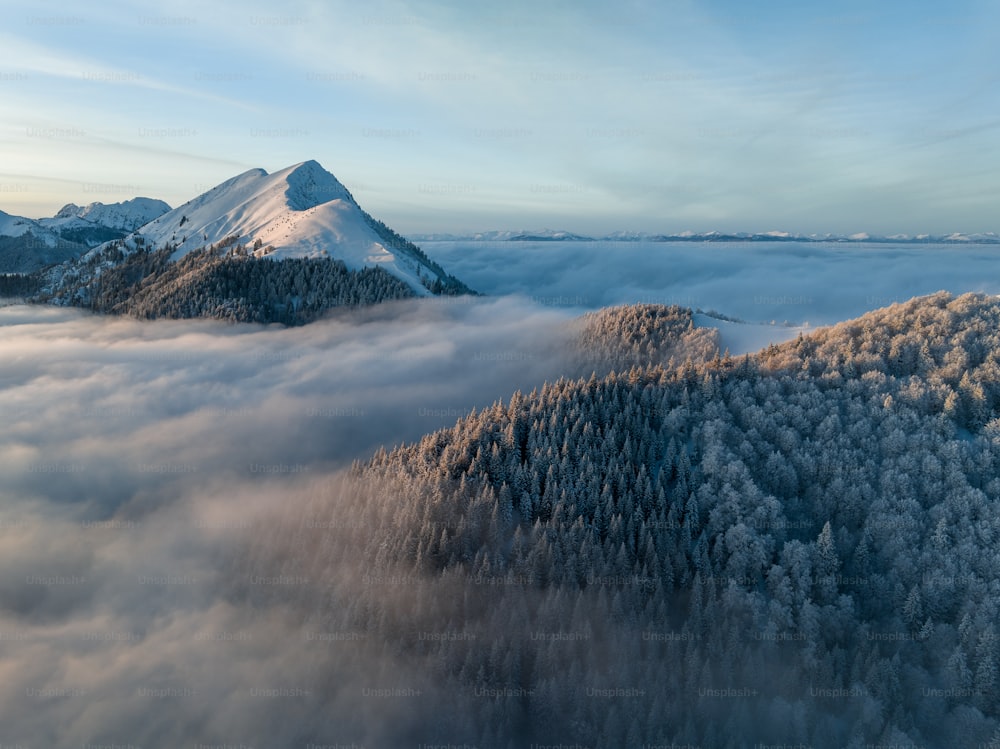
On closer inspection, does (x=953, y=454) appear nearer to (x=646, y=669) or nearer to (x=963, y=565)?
(x=963, y=565)

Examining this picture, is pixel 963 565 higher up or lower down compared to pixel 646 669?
higher up

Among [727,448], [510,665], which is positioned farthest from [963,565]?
[510,665]

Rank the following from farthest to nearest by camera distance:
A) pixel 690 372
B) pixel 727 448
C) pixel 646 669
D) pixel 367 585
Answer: pixel 690 372, pixel 727 448, pixel 367 585, pixel 646 669

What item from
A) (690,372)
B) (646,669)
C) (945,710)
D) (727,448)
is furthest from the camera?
(690,372)

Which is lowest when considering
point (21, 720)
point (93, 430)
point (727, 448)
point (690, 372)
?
point (21, 720)

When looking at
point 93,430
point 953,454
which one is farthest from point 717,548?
point 93,430

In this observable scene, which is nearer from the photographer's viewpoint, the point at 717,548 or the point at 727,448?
the point at 717,548
